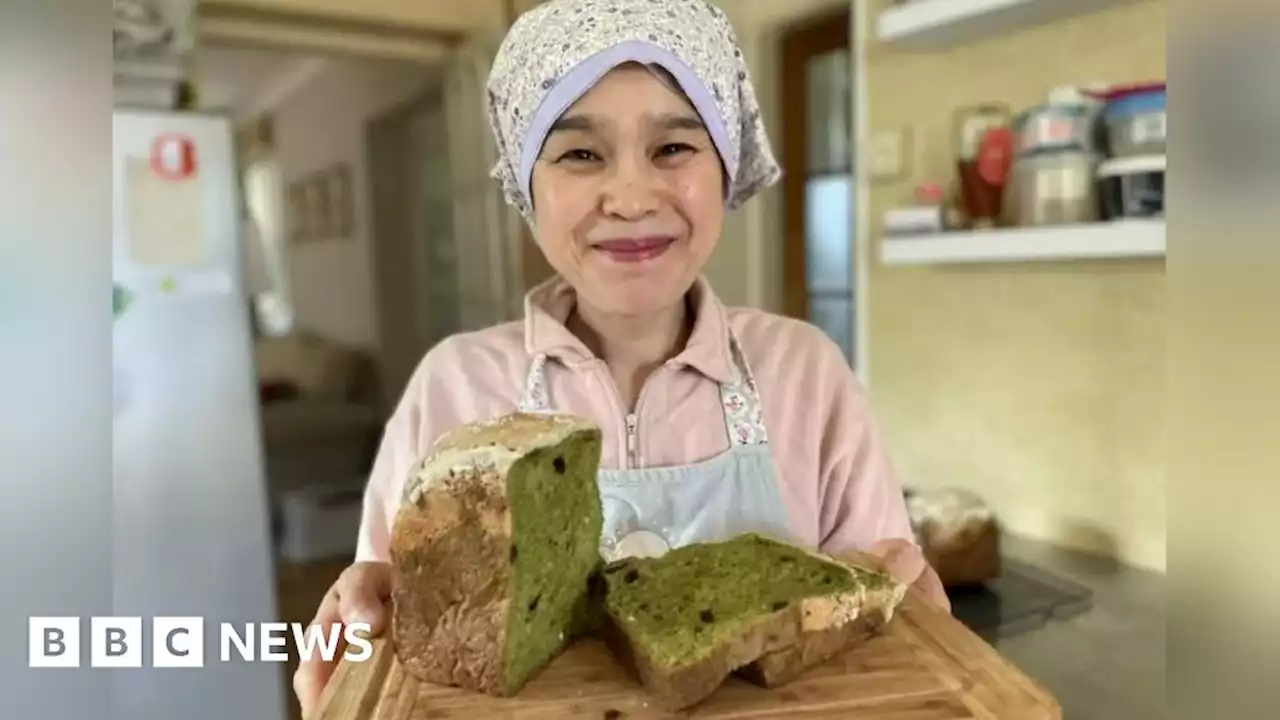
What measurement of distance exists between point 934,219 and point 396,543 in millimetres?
495

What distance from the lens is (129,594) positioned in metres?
0.47

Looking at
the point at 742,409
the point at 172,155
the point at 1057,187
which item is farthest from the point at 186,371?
the point at 1057,187

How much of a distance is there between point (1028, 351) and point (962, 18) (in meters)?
0.23

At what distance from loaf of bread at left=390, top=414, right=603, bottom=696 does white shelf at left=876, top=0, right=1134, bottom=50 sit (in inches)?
17.3

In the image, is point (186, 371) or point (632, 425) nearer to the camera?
point (632, 425)

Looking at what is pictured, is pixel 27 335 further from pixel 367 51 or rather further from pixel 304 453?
pixel 304 453

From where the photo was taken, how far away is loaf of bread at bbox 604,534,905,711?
33 centimetres

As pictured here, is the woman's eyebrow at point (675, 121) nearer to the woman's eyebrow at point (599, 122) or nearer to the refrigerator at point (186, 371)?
the woman's eyebrow at point (599, 122)

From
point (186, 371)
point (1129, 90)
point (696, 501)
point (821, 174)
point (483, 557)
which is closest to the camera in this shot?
point (483, 557)

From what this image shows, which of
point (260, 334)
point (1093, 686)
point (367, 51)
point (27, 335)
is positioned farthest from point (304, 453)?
point (1093, 686)

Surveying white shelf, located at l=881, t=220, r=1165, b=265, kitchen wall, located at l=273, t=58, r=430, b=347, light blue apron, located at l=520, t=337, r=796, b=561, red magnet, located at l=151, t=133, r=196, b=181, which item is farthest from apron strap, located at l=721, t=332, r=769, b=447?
red magnet, located at l=151, t=133, r=196, b=181

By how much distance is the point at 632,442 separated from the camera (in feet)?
1.47

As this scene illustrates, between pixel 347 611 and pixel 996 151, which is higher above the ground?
pixel 996 151

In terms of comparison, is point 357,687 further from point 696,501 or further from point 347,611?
point 696,501
